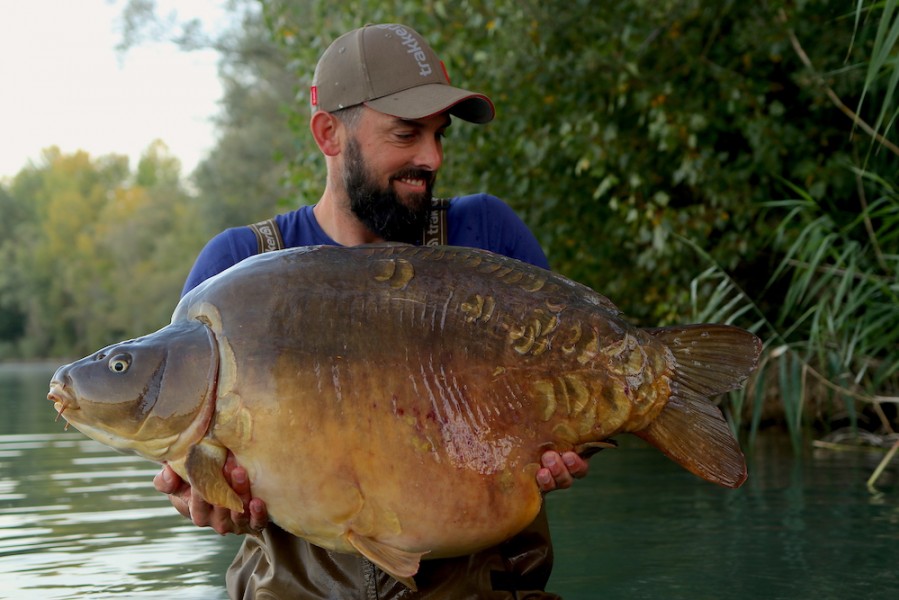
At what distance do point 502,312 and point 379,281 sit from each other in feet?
0.97

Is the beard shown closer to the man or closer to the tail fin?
the man

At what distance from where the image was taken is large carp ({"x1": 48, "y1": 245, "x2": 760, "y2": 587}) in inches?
102

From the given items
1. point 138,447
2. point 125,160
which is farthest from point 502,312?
point 125,160

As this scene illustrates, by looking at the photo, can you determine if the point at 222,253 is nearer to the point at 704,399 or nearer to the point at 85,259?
the point at 704,399

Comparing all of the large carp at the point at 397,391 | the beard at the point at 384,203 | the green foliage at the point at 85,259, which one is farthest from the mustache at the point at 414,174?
the green foliage at the point at 85,259

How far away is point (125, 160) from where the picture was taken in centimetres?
8388

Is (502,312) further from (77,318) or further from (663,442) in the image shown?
(77,318)

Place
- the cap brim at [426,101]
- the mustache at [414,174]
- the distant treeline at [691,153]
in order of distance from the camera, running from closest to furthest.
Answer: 1. the cap brim at [426,101]
2. the mustache at [414,174]
3. the distant treeline at [691,153]

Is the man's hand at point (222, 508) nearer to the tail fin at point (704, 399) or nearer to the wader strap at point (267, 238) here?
the wader strap at point (267, 238)

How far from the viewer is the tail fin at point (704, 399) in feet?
8.80

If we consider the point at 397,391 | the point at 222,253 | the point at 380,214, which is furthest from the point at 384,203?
the point at 397,391

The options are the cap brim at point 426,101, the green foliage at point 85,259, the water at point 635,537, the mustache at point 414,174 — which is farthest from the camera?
the green foliage at point 85,259

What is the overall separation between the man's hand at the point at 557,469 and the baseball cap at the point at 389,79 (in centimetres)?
108

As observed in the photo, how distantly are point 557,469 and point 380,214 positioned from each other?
102 cm
